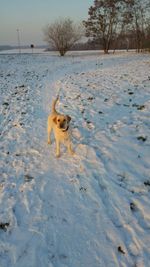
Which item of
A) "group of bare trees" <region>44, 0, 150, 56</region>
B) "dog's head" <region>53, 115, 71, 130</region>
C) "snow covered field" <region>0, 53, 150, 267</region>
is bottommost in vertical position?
"snow covered field" <region>0, 53, 150, 267</region>

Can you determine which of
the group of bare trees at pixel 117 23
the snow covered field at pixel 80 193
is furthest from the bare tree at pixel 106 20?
the snow covered field at pixel 80 193

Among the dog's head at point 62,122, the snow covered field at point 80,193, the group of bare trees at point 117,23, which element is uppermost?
the group of bare trees at point 117,23

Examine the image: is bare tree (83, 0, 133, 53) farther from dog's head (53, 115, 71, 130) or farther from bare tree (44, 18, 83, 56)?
dog's head (53, 115, 71, 130)

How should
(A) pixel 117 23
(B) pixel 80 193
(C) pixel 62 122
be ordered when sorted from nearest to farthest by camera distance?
(B) pixel 80 193
(C) pixel 62 122
(A) pixel 117 23

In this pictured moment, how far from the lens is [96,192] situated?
14.1 ft

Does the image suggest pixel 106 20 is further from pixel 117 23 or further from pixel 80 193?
pixel 80 193

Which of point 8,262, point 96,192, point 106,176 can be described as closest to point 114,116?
point 106,176

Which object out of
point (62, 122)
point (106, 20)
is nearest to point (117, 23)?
point (106, 20)

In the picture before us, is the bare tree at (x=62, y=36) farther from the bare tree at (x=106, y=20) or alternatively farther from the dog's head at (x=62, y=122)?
the dog's head at (x=62, y=122)

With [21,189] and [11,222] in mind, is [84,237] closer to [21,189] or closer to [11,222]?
[11,222]

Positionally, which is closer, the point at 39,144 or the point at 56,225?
the point at 56,225

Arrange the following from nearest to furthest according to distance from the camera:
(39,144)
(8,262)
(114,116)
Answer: (8,262) < (39,144) < (114,116)

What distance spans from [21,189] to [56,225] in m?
1.22

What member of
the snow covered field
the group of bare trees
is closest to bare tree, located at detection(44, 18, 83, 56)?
the group of bare trees
